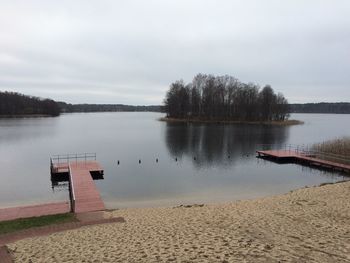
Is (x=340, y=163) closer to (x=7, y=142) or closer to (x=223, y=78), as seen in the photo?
(x=7, y=142)

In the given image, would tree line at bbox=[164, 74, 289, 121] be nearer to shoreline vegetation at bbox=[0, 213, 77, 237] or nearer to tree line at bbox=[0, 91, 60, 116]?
tree line at bbox=[0, 91, 60, 116]

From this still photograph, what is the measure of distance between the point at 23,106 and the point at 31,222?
163016 mm

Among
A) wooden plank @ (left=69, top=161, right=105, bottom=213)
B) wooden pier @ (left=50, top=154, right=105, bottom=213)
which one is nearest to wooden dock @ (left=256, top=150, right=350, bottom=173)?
wooden pier @ (left=50, top=154, right=105, bottom=213)

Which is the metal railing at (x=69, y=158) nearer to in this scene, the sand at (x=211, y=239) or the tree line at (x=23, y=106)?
the sand at (x=211, y=239)

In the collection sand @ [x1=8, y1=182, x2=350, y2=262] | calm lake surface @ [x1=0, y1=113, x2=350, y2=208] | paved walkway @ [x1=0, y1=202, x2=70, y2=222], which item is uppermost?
sand @ [x1=8, y1=182, x2=350, y2=262]

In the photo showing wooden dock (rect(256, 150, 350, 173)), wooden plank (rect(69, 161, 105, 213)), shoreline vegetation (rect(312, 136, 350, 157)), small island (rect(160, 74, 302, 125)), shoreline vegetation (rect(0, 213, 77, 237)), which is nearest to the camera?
shoreline vegetation (rect(0, 213, 77, 237))

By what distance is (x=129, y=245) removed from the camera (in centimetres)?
923

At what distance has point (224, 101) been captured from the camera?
403 ft

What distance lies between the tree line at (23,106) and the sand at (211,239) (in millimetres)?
157860

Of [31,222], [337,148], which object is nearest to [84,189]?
[31,222]

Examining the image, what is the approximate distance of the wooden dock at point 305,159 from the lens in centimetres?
3356

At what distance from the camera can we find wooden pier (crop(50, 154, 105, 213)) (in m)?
18.5

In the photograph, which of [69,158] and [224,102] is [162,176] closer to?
[69,158]

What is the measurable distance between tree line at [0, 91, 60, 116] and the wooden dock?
139058mm
